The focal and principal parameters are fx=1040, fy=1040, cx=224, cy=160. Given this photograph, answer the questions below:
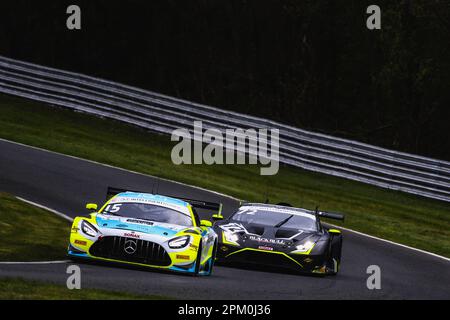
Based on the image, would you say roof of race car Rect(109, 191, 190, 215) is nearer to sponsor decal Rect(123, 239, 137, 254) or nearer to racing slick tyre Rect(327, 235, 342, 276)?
sponsor decal Rect(123, 239, 137, 254)

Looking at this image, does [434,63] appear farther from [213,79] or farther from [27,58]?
[27,58]

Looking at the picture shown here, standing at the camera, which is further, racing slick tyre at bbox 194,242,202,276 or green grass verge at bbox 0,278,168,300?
racing slick tyre at bbox 194,242,202,276

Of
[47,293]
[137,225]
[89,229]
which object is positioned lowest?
[47,293]

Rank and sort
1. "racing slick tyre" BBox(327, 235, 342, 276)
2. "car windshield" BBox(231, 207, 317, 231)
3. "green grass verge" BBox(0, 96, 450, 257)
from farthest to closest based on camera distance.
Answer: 1. "green grass verge" BBox(0, 96, 450, 257)
2. "car windshield" BBox(231, 207, 317, 231)
3. "racing slick tyre" BBox(327, 235, 342, 276)

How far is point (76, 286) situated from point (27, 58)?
101ft

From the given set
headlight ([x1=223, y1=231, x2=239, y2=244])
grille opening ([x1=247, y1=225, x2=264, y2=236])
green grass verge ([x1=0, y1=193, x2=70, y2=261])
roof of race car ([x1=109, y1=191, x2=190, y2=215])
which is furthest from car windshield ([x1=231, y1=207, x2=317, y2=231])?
green grass verge ([x1=0, y1=193, x2=70, y2=261])

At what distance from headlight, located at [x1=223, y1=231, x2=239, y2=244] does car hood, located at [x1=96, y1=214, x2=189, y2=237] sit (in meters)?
1.78

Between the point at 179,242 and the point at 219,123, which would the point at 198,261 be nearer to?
the point at 179,242

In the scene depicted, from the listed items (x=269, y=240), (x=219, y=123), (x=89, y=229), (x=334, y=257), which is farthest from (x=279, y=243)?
(x=219, y=123)

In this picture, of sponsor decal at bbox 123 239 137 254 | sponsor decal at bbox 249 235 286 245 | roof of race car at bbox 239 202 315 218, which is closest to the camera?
sponsor decal at bbox 123 239 137 254

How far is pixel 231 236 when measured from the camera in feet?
55.8

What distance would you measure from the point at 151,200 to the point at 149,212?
1.15 ft

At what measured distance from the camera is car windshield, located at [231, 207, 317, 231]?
17.7 meters
